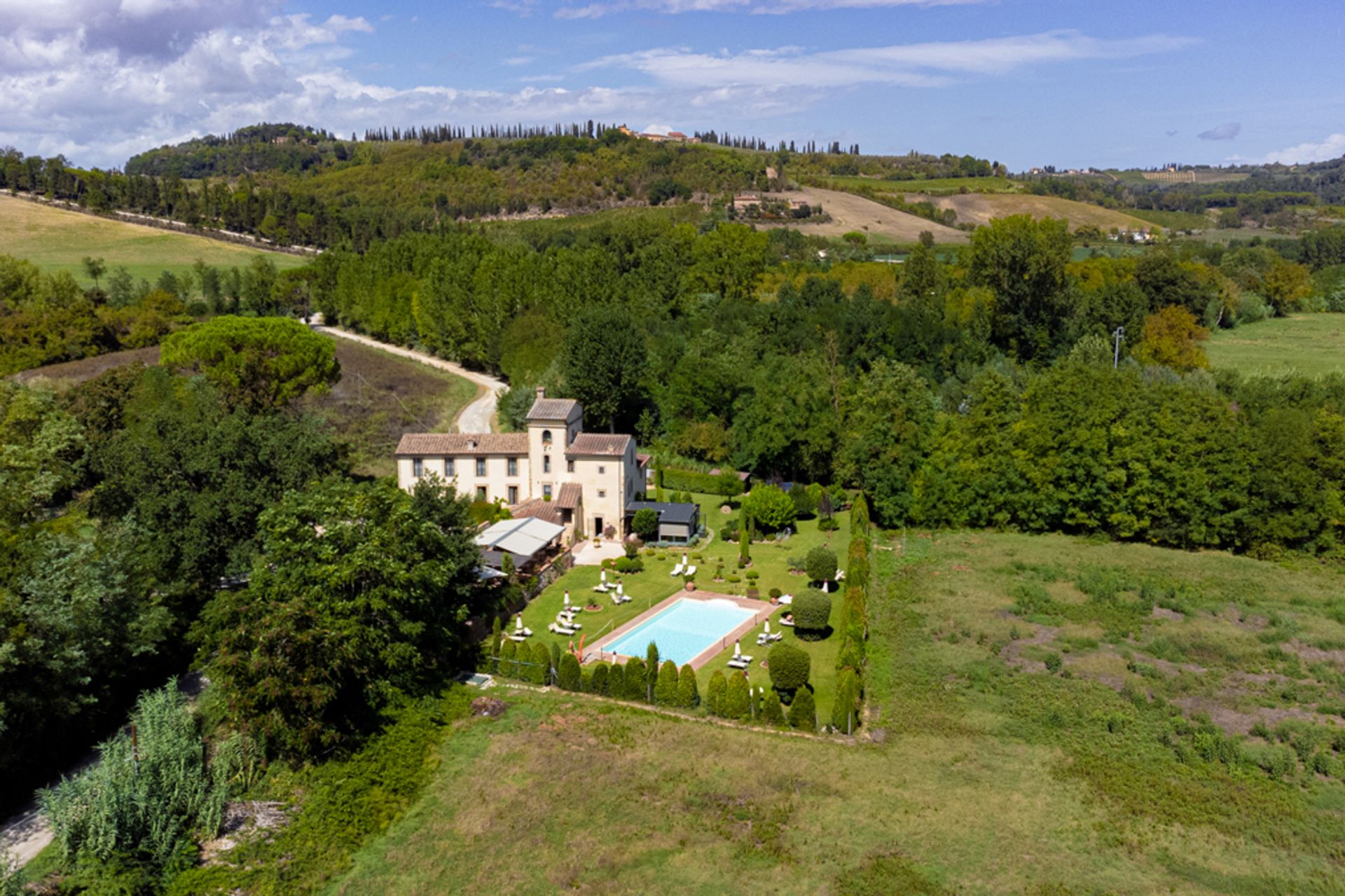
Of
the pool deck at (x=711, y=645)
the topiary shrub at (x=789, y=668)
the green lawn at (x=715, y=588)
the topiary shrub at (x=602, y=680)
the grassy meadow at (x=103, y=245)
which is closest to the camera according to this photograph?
the topiary shrub at (x=789, y=668)

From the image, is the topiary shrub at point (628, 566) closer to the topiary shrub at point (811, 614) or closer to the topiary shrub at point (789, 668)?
the topiary shrub at point (811, 614)

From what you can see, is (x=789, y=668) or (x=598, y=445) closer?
(x=789, y=668)

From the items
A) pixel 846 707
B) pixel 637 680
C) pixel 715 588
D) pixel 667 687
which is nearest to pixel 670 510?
pixel 715 588

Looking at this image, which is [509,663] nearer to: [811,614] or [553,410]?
[811,614]

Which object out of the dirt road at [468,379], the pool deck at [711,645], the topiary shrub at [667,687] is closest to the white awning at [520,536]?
the pool deck at [711,645]

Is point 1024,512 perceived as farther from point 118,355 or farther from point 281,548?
point 118,355

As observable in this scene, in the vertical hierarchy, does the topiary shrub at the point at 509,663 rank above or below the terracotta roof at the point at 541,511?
below

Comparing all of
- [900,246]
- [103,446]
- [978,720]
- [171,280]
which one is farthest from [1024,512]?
[900,246]

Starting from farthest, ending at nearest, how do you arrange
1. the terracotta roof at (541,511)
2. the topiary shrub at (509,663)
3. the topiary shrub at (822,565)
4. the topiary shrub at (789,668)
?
1. the terracotta roof at (541,511)
2. the topiary shrub at (822,565)
3. the topiary shrub at (509,663)
4. the topiary shrub at (789,668)
